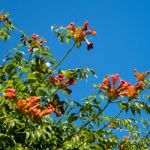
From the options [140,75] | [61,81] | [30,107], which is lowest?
[30,107]

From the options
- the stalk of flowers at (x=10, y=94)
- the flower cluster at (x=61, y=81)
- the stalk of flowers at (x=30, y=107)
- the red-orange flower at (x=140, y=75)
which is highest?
the red-orange flower at (x=140, y=75)

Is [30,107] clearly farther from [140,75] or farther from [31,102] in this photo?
[140,75]

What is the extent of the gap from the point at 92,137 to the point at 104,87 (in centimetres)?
87

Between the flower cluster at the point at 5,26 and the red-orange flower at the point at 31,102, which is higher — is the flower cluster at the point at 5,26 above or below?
above

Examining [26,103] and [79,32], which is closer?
[26,103]

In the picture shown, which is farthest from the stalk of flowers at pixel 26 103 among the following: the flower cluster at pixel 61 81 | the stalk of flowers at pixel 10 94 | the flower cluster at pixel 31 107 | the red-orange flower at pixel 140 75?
the red-orange flower at pixel 140 75

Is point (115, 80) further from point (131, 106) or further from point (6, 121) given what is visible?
point (6, 121)

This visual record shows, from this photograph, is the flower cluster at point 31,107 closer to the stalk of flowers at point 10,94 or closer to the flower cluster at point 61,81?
the stalk of flowers at point 10,94

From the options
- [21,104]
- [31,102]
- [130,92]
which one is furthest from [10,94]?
[130,92]

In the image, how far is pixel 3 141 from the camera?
4.64m

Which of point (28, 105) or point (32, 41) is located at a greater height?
point (32, 41)

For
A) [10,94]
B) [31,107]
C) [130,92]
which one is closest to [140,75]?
[130,92]

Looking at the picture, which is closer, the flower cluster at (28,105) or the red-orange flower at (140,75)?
the flower cluster at (28,105)

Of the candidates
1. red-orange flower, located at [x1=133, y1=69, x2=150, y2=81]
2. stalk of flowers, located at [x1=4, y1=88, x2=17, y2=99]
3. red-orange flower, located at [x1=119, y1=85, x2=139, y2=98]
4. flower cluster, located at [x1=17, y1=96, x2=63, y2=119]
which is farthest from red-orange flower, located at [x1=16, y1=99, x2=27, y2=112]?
red-orange flower, located at [x1=133, y1=69, x2=150, y2=81]
